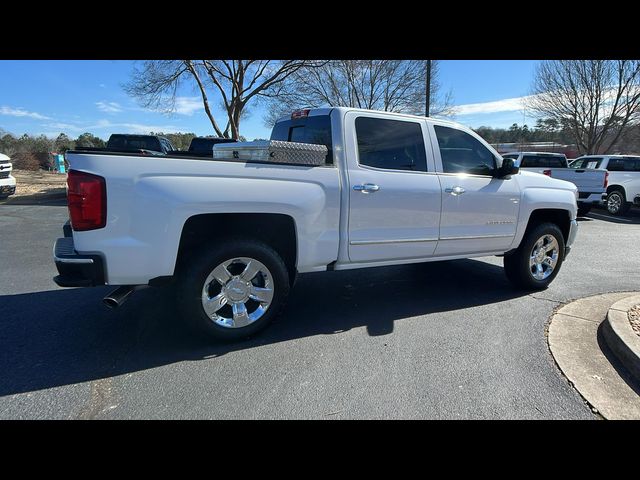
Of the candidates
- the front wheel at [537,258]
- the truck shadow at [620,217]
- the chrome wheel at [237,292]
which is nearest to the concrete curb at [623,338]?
the front wheel at [537,258]

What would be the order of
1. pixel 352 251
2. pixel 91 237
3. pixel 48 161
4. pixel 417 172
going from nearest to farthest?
pixel 91 237 → pixel 352 251 → pixel 417 172 → pixel 48 161

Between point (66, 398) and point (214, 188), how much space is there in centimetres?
179

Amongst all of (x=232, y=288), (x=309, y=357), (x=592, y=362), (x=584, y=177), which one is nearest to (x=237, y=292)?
(x=232, y=288)

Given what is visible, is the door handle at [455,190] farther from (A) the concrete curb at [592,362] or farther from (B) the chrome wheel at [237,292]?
(B) the chrome wheel at [237,292]

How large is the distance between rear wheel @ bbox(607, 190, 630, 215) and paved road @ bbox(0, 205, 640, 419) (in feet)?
A: 33.0

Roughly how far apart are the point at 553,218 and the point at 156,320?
16.8 ft

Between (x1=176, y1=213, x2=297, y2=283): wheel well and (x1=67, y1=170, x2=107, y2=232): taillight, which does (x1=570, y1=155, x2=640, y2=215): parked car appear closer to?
(x1=176, y1=213, x2=297, y2=283): wheel well

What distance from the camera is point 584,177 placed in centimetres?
1151

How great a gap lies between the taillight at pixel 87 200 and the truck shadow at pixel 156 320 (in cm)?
114

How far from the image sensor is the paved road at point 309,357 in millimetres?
2465

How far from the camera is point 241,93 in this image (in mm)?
22156
